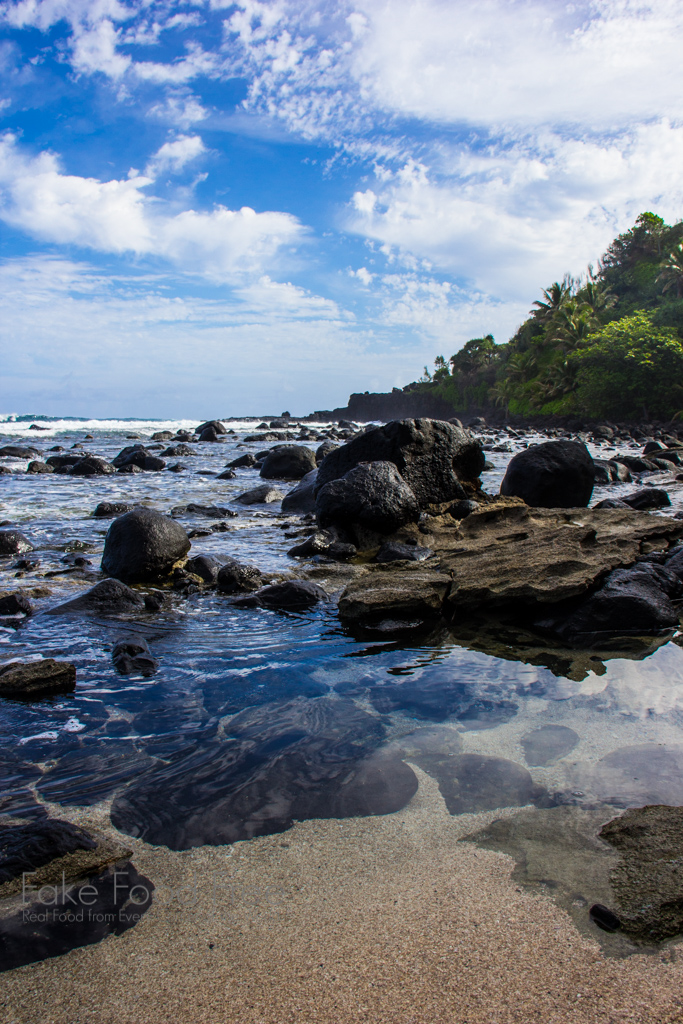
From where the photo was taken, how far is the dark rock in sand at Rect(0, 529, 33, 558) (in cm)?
711

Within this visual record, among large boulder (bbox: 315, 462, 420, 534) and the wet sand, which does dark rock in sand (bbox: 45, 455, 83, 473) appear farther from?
the wet sand

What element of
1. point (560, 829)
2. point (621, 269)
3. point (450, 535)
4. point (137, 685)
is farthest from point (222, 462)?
point (621, 269)

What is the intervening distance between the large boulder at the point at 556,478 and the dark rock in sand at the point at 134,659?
6868 mm

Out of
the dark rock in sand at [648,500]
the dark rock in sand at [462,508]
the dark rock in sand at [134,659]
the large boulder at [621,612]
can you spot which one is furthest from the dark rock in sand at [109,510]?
the dark rock in sand at [648,500]

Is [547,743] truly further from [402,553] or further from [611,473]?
[611,473]

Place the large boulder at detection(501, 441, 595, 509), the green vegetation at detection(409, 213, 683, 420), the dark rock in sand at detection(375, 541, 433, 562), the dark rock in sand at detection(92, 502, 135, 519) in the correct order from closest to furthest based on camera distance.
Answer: the dark rock in sand at detection(375, 541, 433, 562), the large boulder at detection(501, 441, 595, 509), the dark rock in sand at detection(92, 502, 135, 519), the green vegetation at detection(409, 213, 683, 420)

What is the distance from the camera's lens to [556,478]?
9.51 metres

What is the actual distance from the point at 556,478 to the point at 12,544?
7689mm

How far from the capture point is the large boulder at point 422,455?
9055 millimetres

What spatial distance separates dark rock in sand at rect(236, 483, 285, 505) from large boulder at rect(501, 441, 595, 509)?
4470 mm

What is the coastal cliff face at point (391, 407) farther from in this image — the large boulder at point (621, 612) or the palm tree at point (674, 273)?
the large boulder at point (621, 612)

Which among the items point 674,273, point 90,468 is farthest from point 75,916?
point 674,273

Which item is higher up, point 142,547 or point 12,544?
point 142,547

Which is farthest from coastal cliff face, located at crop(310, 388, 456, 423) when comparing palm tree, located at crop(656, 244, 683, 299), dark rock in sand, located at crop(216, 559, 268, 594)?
dark rock in sand, located at crop(216, 559, 268, 594)
